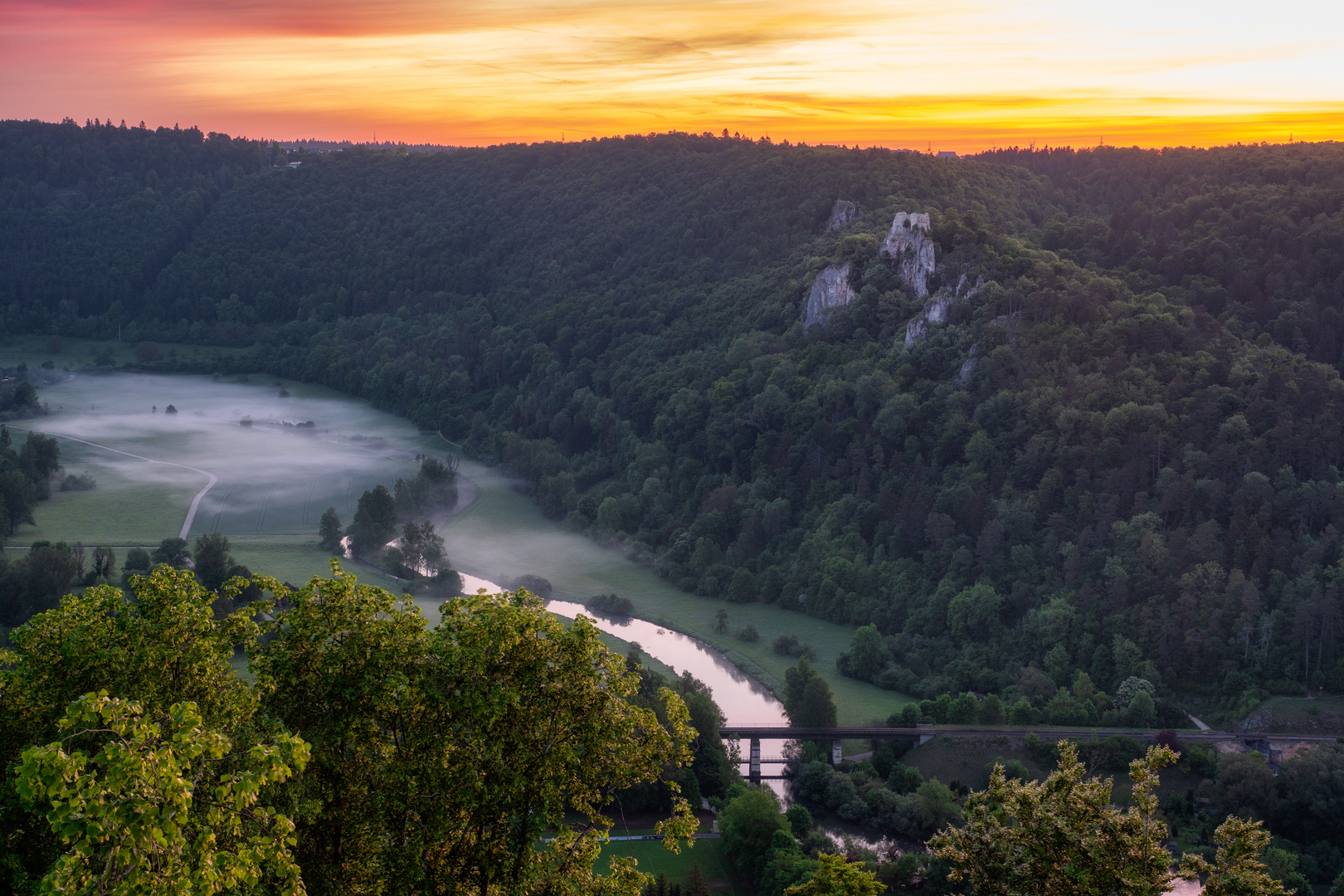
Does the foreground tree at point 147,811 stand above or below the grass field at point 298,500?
above

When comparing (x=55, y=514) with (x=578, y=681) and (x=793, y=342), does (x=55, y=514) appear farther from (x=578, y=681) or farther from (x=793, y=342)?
(x=578, y=681)

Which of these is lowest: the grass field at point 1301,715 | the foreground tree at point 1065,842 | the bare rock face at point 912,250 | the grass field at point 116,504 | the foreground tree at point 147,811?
the grass field at point 1301,715

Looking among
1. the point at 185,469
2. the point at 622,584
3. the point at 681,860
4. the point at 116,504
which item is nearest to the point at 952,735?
the point at 681,860

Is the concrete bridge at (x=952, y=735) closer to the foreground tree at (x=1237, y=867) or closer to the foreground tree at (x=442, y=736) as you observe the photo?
the foreground tree at (x=1237, y=867)

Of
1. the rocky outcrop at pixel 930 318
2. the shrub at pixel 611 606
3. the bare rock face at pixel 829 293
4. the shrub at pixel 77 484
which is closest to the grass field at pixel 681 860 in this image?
the shrub at pixel 611 606

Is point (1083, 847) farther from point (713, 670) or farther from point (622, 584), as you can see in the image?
point (622, 584)

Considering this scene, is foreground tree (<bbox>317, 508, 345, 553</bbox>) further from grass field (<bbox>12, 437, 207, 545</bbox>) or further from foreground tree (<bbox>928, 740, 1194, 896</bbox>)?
foreground tree (<bbox>928, 740, 1194, 896</bbox>)

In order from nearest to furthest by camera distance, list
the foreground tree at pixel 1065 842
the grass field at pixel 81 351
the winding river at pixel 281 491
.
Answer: the foreground tree at pixel 1065 842
the winding river at pixel 281 491
the grass field at pixel 81 351
